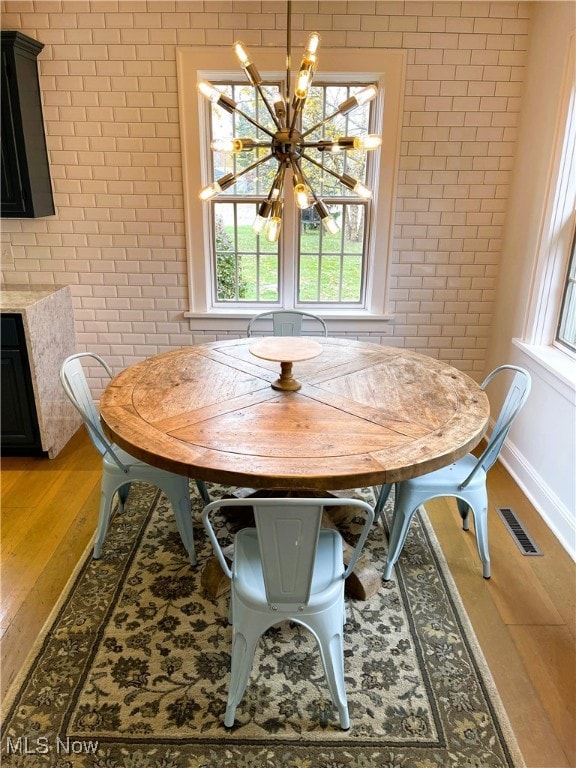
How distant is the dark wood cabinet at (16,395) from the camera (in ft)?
9.62

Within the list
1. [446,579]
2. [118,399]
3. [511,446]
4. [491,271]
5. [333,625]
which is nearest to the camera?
[333,625]

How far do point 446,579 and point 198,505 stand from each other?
1277 millimetres

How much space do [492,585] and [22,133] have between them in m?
3.32

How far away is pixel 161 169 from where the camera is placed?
127 inches

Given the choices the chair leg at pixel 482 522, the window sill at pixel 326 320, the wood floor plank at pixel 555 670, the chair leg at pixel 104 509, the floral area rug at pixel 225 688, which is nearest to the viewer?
the floral area rug at pixel 225 688

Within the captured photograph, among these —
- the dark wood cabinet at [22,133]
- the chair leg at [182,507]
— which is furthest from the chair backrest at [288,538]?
the dark wood cabinet at [22,133]

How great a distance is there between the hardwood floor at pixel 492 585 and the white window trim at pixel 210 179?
127 cm

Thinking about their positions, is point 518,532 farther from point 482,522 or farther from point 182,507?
point 182,507

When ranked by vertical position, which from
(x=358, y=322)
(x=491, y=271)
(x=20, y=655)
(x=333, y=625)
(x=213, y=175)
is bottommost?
(x=20, y=655)

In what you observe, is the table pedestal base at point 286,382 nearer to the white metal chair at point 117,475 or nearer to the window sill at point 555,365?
the white metal chair at point 117,475

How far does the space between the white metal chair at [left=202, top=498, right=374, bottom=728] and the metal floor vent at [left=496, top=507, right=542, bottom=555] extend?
1227 mm

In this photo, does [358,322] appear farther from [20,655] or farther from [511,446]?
[20,655]

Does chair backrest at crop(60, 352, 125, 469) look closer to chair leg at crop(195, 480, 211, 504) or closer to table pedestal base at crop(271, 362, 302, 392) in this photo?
chair leg at crop(195, 480, 211, 504)

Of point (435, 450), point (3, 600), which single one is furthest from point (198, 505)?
point (435, 450)
